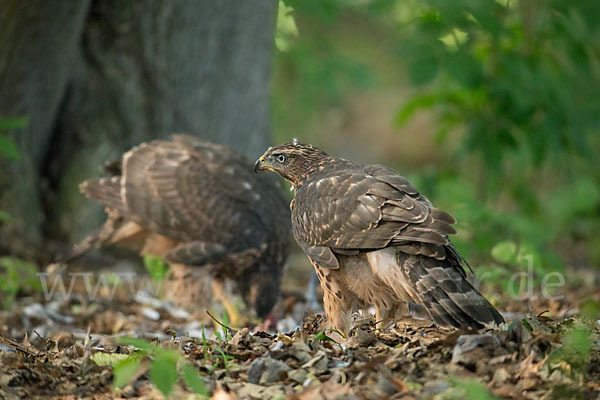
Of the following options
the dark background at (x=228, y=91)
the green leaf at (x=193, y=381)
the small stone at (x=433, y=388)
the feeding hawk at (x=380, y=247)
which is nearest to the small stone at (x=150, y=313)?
the dark background at (x=228, y=91)

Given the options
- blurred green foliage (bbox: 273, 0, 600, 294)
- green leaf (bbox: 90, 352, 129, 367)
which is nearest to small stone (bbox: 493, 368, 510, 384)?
green leaf (bbox: 90, 352, 129, 367)

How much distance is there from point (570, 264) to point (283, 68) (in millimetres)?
6153

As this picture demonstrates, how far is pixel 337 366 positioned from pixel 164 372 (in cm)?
84

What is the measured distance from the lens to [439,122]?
25.7ft

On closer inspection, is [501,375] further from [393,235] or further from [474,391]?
[393,235]

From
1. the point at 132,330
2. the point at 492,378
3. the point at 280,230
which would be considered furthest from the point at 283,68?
the point at 492,378

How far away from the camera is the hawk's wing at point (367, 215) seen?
151 inches

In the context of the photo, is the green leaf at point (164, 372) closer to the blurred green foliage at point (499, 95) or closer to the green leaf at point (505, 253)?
the blurred green foliage at point (499, 95)

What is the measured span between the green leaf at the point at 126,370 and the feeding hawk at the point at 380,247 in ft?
4.66

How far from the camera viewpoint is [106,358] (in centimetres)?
329

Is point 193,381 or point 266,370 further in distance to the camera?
point 266,370

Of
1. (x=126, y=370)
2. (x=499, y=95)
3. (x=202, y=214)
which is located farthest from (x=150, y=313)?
(x=499, y=95)

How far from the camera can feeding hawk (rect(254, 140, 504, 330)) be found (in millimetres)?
3689

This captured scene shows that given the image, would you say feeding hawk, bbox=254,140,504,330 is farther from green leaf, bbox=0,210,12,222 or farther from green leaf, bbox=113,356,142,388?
green leaf, bbox=0,210,12,222
